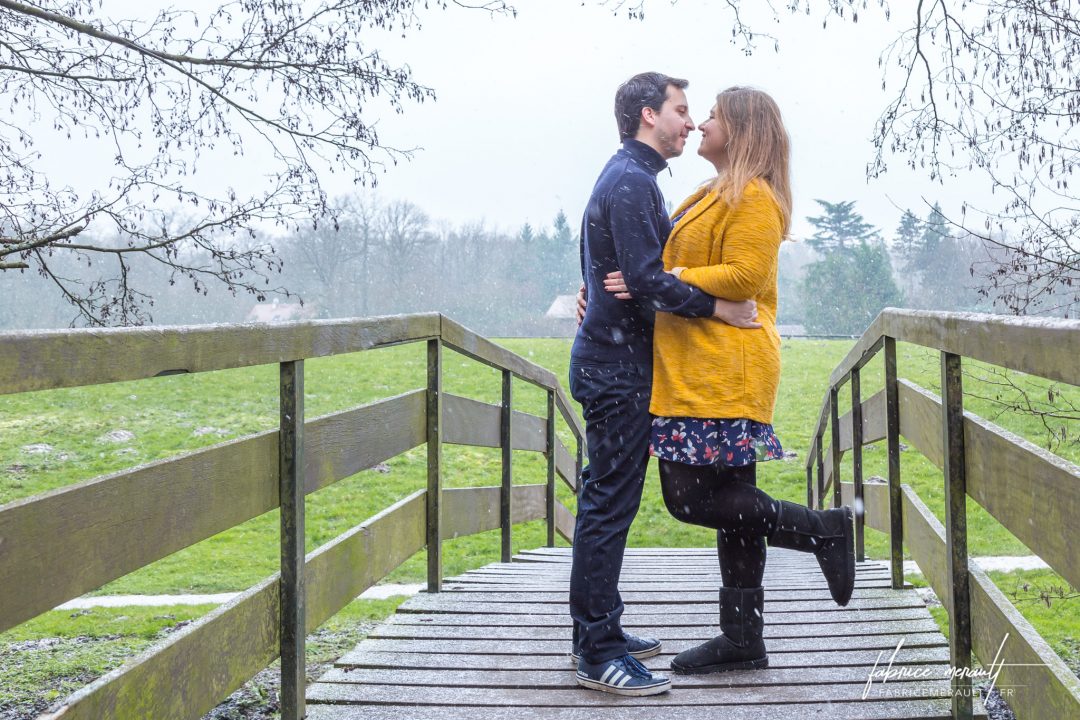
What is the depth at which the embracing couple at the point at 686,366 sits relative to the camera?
2.48 m

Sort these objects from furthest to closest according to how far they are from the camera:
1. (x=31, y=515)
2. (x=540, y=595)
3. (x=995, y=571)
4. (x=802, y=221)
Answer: (x=802, y=221)
(x=995, y=571)
(x=540, y=595)
(x=31, y=515)

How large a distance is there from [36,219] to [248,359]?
3763mm

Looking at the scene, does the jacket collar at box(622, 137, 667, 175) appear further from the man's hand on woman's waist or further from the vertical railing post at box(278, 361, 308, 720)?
the vertical railing post at box(278, 361, 308, 720)

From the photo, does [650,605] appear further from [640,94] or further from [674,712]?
[640,94]

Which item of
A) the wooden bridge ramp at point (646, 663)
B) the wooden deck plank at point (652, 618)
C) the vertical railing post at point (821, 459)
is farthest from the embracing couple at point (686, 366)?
the vertical railing post at point (821, 459)

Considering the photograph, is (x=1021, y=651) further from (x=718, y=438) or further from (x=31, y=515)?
(x=31, y=515)

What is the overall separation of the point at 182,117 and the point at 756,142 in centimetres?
405

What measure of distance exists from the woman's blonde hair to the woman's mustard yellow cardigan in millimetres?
50

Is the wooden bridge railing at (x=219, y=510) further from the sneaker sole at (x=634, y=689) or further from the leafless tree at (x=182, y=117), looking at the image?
the leafless tree at (x=182, y=117)

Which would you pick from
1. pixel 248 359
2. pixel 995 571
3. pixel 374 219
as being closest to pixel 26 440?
pixel 995 571

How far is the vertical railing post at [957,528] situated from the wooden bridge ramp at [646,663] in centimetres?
10

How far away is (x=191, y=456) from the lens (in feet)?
5.93

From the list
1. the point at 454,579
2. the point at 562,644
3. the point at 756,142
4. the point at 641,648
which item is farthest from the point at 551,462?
the point at 756,142

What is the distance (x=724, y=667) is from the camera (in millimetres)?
2551
